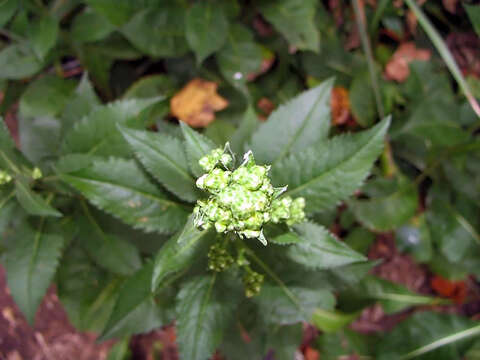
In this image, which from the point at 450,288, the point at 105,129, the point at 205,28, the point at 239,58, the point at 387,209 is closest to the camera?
the point at 105,129

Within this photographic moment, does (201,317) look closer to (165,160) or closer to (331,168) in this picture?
(165,160)

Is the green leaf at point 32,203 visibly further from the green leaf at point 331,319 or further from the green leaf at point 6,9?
the green leaf at point 331,319

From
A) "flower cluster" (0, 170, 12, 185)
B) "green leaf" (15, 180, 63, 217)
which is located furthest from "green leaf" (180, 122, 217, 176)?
"flower cluster" (0, 170, 12, 185)

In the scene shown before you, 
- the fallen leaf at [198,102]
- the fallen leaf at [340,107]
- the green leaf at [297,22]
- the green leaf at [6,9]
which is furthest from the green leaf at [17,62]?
the fallen leaf at [340,107]

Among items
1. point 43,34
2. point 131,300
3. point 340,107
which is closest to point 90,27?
point 43,34

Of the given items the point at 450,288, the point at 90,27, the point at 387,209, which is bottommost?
the point at 450,288

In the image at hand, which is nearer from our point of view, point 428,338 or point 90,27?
point 90,27
